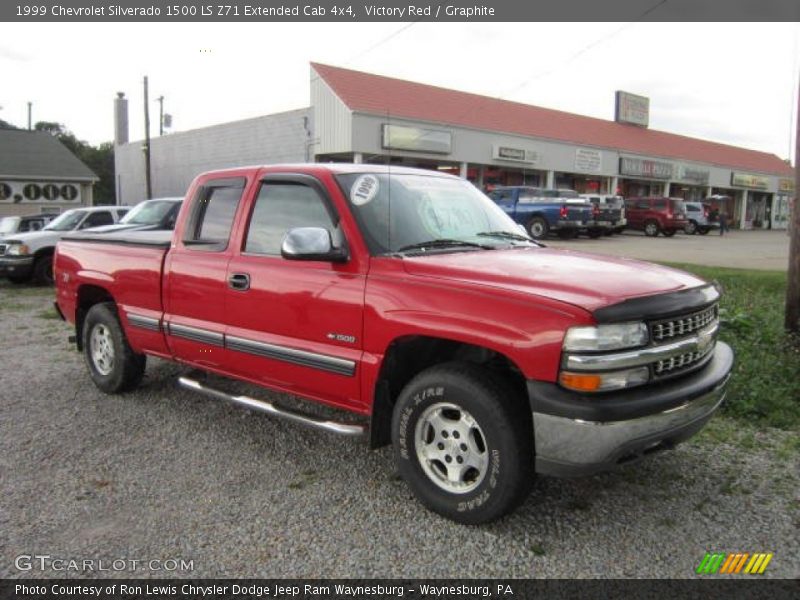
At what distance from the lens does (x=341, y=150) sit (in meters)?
24.9

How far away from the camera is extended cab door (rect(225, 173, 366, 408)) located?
3.73m

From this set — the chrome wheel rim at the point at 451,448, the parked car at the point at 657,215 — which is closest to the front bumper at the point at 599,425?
the chrome wheel rim at the point at 451,448

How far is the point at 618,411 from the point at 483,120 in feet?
96.0

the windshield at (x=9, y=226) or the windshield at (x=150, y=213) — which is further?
the windshield at (x=9, y=226)

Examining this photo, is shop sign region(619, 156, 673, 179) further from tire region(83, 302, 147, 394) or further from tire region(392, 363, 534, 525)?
tire region(392, 363, 534, 525)

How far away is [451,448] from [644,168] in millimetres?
39477

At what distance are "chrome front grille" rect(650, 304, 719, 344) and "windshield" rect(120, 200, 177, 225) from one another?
11.3m

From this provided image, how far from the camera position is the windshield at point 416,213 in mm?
3852

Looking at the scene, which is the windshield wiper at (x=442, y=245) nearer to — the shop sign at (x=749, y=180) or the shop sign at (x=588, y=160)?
the shop sign at (x=588, y=160)

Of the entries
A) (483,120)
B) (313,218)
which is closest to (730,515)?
(313,218)

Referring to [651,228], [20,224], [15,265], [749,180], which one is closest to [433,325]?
[15,265]

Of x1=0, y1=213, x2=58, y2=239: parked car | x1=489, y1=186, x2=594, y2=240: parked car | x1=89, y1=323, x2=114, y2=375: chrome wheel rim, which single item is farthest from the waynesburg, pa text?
x1=489, y1=186, x2=594, y2=240: parked car

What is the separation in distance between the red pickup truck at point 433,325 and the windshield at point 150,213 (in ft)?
27.3

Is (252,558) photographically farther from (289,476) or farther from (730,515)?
(730,515)
